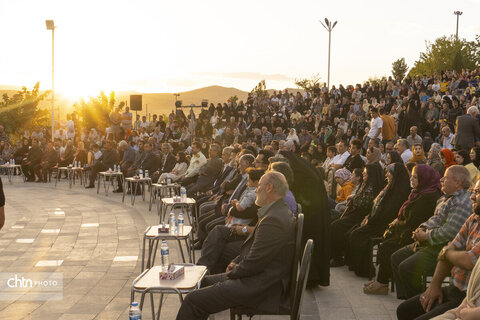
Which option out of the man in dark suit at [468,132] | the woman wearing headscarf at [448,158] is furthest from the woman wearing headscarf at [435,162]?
the man in dark suit at [468,132]

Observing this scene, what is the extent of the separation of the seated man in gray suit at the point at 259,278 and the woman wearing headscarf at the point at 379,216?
282 centimetres

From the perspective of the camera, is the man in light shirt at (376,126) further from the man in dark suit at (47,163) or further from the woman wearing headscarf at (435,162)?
the man in dark suit at (47,163)

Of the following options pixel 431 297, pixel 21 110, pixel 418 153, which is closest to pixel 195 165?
pixel 418 153

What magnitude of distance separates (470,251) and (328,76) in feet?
138

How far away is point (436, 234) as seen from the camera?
5.14 m

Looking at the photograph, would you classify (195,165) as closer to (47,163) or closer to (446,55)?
(47,163)

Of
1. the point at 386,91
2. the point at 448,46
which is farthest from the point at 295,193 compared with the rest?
the point at 448,46

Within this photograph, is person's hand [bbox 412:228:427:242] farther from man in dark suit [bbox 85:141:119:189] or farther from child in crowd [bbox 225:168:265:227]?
man in dark suit [bbox 85:141:119:189]

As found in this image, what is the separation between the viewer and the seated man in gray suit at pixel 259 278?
414 cm

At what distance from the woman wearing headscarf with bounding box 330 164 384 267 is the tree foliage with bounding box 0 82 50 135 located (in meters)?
37.1

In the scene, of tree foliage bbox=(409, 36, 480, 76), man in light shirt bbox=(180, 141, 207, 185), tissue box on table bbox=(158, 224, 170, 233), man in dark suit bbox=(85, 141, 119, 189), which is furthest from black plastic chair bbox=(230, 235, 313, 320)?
tree foliage bbox=(409, 36, 480, 76)

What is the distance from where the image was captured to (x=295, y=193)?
253 inches

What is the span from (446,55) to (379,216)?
55970 mm

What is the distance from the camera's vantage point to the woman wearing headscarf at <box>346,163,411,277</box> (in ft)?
22.0
